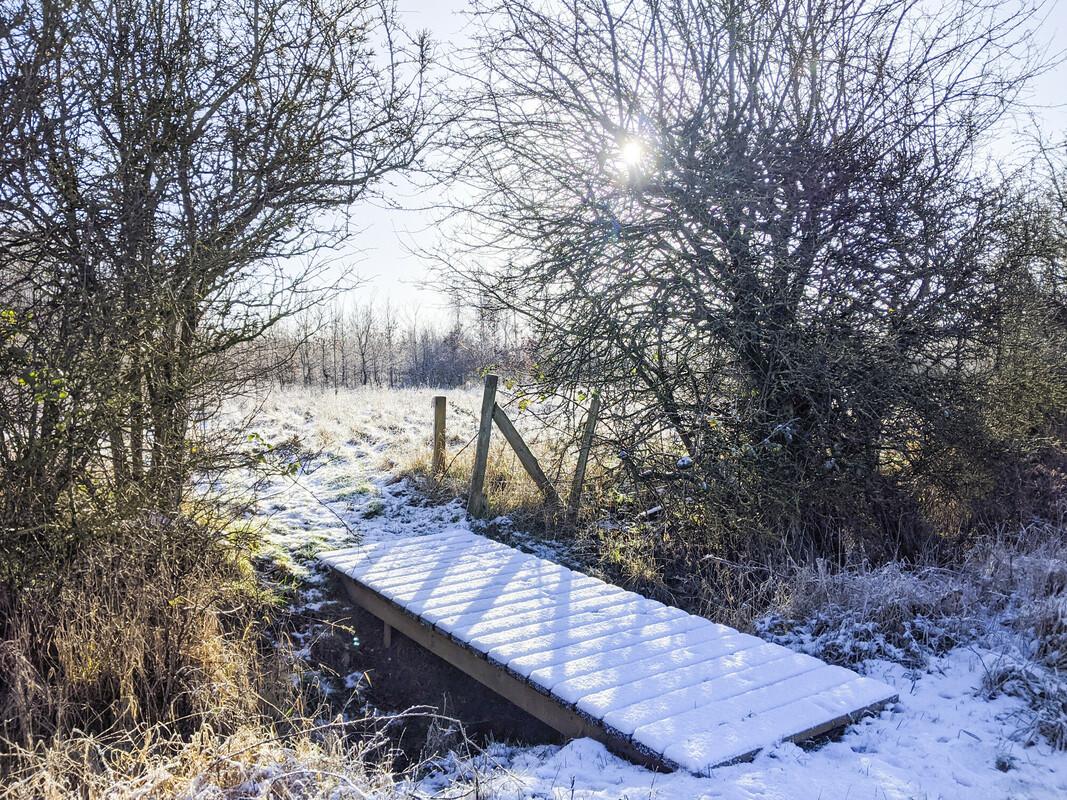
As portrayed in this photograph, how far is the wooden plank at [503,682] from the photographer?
137 inches

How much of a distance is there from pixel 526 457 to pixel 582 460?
71 centimetres

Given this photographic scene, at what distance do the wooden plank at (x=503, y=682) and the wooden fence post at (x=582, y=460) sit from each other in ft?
8.21

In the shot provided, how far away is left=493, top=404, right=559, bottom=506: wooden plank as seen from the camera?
26.4 feet

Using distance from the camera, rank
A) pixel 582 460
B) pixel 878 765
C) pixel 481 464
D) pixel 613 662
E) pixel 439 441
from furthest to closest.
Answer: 1. pixel 439 441
2. pixel 481 464
3. pixel 582 460
4. pixel 613 662
5. pixel 878 765

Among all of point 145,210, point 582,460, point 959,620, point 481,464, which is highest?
point 145,210

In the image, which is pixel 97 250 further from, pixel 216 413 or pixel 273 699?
pixel 273 699

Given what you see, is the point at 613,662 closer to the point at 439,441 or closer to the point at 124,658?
the point at 124,658

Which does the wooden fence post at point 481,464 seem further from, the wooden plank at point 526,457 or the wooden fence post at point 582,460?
the wooden fence post at point 582,460

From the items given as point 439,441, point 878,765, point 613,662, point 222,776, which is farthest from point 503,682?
point 439,441

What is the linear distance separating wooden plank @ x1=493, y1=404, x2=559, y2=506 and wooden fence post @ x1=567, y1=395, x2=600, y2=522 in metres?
0.20

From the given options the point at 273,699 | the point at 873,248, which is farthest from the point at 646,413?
the point at 273,699

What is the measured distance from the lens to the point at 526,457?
812cm

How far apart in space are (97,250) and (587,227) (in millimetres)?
3846

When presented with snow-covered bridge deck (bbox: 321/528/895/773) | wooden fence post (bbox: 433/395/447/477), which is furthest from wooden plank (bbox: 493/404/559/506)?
snow-covered bridge deck (bbox: 321/528/895/773)
